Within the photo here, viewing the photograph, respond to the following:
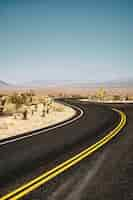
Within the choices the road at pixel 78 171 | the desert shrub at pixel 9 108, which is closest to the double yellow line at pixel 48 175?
the road at pixel 78 171

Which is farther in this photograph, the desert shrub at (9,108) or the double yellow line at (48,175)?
the desert shrub at (9,108)

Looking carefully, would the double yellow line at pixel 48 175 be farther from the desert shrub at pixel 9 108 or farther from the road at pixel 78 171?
the desert shrub at pixel 9 108

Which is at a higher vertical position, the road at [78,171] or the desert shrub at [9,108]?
the desert shrub at [9,108]

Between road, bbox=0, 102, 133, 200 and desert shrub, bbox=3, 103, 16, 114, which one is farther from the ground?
desert shrub, bbox=3, 103, 16, 114

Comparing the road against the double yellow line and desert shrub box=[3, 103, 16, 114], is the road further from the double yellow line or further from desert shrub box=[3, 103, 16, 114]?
desert shrub box=[3, 103, 16, 114]

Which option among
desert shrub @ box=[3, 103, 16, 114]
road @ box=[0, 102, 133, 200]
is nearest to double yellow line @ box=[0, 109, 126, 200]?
road @ box=[0, 102, 133, 200]

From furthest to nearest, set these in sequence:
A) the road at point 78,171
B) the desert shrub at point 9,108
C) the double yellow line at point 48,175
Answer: the desert shrub at point 9,108
the road at point 78,171
the double yellow line at point 48,175

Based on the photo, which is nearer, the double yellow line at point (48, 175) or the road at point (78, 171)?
the double yellow line at point (48, 175)

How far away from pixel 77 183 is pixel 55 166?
4.34ft

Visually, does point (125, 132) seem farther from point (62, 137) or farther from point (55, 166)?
point (55, 166)

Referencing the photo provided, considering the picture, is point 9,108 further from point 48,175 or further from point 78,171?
point 48,175

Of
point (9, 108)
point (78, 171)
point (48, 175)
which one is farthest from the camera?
point (9, 108)

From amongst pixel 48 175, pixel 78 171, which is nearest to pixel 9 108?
pixel 78 171

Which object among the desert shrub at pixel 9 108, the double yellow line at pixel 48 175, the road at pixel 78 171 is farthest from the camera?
the desert shrub at pixel 9 108
